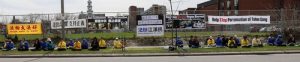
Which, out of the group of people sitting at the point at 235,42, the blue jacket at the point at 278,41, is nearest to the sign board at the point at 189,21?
the group of people sitting at the point at 235,42

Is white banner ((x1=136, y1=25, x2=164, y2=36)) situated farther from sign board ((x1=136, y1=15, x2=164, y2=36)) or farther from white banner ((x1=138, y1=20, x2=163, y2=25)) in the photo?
white banner ((x1=138, y1=20, x2=163, y2=25))

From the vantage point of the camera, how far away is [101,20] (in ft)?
117

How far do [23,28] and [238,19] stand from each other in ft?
43.4

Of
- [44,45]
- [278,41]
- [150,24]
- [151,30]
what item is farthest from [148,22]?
[278,41]

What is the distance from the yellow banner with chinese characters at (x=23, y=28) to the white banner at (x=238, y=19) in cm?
1065

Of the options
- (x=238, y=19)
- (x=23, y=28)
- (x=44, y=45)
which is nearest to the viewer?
(x=44, y=45)

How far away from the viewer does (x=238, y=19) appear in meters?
35.2

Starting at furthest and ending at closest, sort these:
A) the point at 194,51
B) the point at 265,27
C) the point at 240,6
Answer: the point at 240,6, the point at 265,27, the point at 194,51

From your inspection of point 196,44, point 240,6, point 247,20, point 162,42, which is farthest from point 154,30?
point 240,6

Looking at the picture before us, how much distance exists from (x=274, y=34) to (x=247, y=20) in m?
1.90

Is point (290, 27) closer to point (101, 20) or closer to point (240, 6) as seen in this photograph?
point (101, 20)

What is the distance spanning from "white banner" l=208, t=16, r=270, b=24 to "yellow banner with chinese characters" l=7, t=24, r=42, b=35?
34.9 feet

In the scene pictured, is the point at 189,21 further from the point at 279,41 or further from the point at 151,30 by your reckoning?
the point at 279,41

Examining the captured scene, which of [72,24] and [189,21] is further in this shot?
[72,24]
